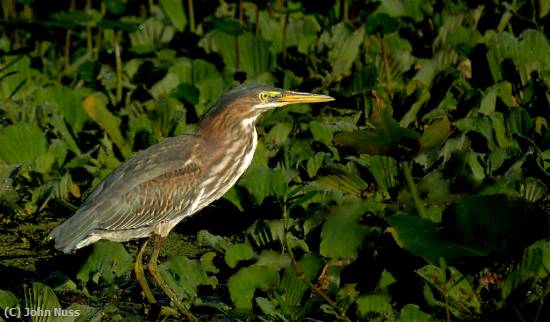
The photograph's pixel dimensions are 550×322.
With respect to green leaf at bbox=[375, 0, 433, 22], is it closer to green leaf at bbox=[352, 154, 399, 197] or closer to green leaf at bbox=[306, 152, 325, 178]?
green leaf at bbox=[306, 152, 325, 178]

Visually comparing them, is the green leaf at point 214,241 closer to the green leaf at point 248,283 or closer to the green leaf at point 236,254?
the green leaf at point 236,254

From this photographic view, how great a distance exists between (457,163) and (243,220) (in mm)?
1217

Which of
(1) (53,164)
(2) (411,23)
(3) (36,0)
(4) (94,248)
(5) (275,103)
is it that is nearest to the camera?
(4) (94,248)

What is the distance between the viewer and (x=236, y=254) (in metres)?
4.77

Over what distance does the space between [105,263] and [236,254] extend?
0.60 meters

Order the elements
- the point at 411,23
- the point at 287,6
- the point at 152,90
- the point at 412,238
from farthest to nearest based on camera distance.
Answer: the point at 287,6 → the point at 411,23 → the point at 152,90 → the point at 412,238

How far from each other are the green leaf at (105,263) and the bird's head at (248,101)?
771 millimetres

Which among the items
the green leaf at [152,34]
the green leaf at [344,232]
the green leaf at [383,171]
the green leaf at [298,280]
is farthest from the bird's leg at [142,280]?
the green leaf at [152,34]

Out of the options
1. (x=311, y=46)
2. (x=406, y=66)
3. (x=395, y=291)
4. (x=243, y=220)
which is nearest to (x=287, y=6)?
(x=311, y=46)

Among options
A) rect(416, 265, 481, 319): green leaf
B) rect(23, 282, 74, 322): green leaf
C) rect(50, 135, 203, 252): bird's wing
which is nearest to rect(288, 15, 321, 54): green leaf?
rect(50, 135, 203, 252): bird's wing

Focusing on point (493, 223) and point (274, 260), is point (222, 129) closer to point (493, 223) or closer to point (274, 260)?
point (274, 260)

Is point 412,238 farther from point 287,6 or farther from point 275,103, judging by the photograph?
point 287,6

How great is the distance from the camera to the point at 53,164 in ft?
20.3

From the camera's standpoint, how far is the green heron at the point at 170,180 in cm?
481
